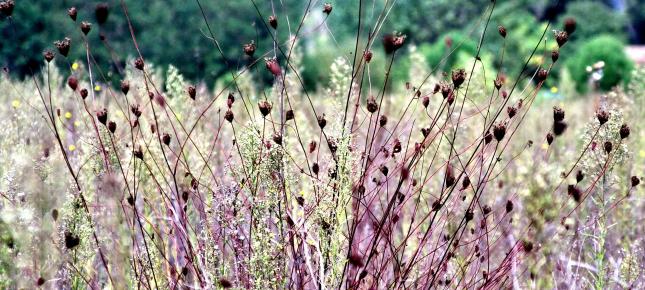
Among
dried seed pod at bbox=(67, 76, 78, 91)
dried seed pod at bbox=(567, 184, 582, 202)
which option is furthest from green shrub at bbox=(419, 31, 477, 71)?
dried seed pod at bbox=(67, 76, 78, 91)

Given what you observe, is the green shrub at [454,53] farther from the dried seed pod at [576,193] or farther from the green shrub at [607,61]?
the dried seed pod at [576,193]

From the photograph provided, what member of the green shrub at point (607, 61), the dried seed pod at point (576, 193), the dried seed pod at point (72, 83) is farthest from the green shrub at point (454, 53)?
the dried seed pod at point (72, 83)

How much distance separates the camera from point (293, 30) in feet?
91.5

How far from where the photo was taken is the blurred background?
17.5 metres

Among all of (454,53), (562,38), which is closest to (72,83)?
(562,38)

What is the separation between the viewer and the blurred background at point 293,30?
1753 cm

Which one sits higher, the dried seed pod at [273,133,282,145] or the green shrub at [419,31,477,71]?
the green shrub at [419,31,477,71]

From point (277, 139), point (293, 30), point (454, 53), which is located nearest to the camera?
point (277, 139)

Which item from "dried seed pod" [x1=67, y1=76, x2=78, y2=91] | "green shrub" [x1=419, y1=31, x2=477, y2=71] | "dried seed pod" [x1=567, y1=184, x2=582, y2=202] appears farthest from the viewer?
"green shrub" [x1=419, y1=31, x2=477, y2=71]

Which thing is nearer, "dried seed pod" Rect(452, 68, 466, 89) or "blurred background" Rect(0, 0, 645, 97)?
"dried seed pod" Rect(452, 68, 466, 89)

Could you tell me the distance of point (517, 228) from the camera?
3.70 metres

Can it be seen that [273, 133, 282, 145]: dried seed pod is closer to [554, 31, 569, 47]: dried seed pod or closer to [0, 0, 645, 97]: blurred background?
[0, 0, 645, 97]: blurred background

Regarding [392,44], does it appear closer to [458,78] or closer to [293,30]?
[458,78]

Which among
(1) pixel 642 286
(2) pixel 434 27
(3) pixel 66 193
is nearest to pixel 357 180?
(3) pixel 66 193
